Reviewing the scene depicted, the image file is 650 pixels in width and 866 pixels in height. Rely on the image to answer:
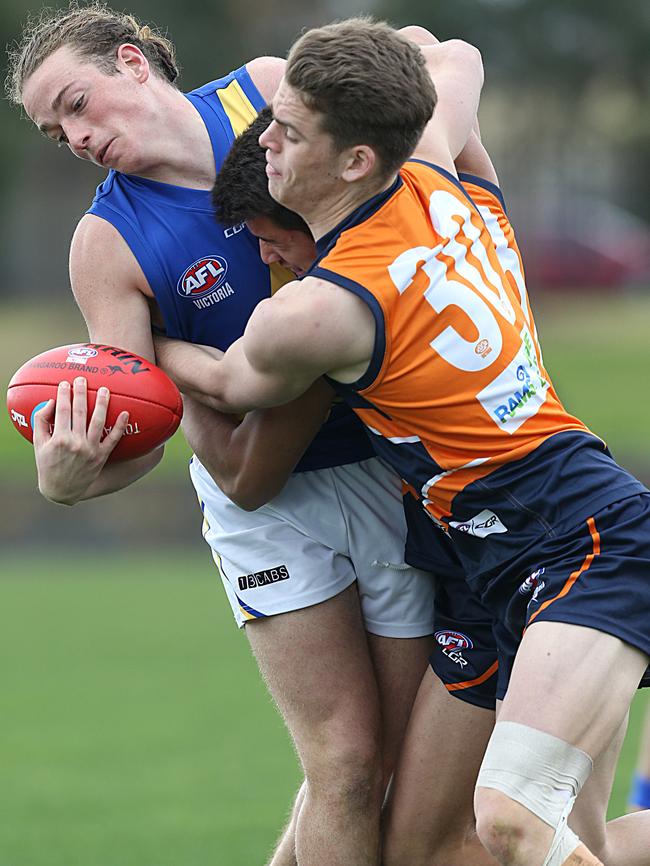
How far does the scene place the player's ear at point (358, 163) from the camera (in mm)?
3844

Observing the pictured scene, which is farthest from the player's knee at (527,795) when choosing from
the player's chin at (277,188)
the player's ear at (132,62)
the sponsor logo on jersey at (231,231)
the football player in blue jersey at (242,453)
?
the player's ear at (132,62)

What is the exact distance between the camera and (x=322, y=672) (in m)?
4.64

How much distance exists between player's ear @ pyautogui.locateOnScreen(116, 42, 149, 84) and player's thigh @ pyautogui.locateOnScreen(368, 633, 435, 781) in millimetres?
1981

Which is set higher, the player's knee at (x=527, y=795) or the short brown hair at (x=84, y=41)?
the short brown hair at (x=84, y=41)

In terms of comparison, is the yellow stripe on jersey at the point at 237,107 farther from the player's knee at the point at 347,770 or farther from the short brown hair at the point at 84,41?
the player's knee at the point at 347,770

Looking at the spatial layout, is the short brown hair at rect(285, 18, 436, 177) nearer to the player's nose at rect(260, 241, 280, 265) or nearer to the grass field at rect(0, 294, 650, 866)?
the player's nose at rect(260, 241, 280, 265)

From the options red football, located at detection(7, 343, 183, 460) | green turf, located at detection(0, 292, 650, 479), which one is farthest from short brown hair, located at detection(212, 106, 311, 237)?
green turf, located at detection(0, 292, 650, 479)

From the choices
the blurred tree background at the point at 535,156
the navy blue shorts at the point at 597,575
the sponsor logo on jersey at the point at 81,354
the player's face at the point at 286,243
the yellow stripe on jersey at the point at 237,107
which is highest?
the yellow stripe on jersey at the point at 237,107

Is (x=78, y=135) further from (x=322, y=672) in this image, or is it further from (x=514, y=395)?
(x=322, y=672)

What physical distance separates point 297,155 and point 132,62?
992 millimetres

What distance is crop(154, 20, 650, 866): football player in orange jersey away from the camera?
12.0ft

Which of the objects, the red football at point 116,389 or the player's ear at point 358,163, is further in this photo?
the red football at point 116,389

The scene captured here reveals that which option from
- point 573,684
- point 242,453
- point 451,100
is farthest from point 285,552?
point 451,100

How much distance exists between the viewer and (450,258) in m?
3.91
